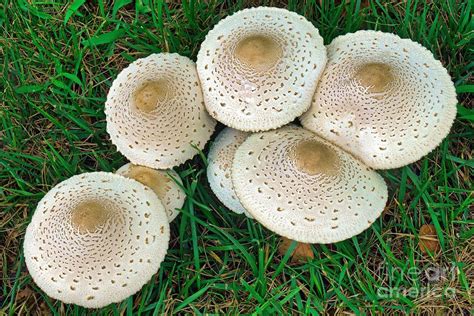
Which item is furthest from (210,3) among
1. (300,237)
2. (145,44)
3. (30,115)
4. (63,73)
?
(300,237)

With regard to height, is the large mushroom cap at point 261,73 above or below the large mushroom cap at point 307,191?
above

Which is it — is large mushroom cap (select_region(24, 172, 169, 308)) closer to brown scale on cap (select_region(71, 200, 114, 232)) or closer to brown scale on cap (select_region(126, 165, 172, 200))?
brown scale on cap (select_region(71, 200, 114, 232))

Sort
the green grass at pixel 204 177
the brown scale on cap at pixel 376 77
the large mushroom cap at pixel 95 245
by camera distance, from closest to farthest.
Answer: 1. the large mushroom cap at pixel 95 245
2. the brown scale on cap at pixel 376 77
3. the green grass at pixel 204 177

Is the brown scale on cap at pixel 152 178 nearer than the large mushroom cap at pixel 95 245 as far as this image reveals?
No

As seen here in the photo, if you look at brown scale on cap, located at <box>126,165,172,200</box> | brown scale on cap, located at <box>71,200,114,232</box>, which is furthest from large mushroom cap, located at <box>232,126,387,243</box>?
brown scale on cap, located at <box>71,200,114,232</box>

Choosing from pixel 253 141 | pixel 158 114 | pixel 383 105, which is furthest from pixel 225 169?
pixel 383 105

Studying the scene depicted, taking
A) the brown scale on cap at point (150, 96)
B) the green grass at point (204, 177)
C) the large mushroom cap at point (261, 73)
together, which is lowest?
the green grass at point (204, 177)

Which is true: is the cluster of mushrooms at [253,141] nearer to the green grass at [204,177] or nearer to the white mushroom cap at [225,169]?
the white mushroom cap at [225,169]

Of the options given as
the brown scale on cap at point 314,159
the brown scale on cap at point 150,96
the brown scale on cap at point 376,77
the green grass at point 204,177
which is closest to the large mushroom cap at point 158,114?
the brown scale on cap at point 150,96

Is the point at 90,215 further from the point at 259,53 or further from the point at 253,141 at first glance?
the point at 259,53
